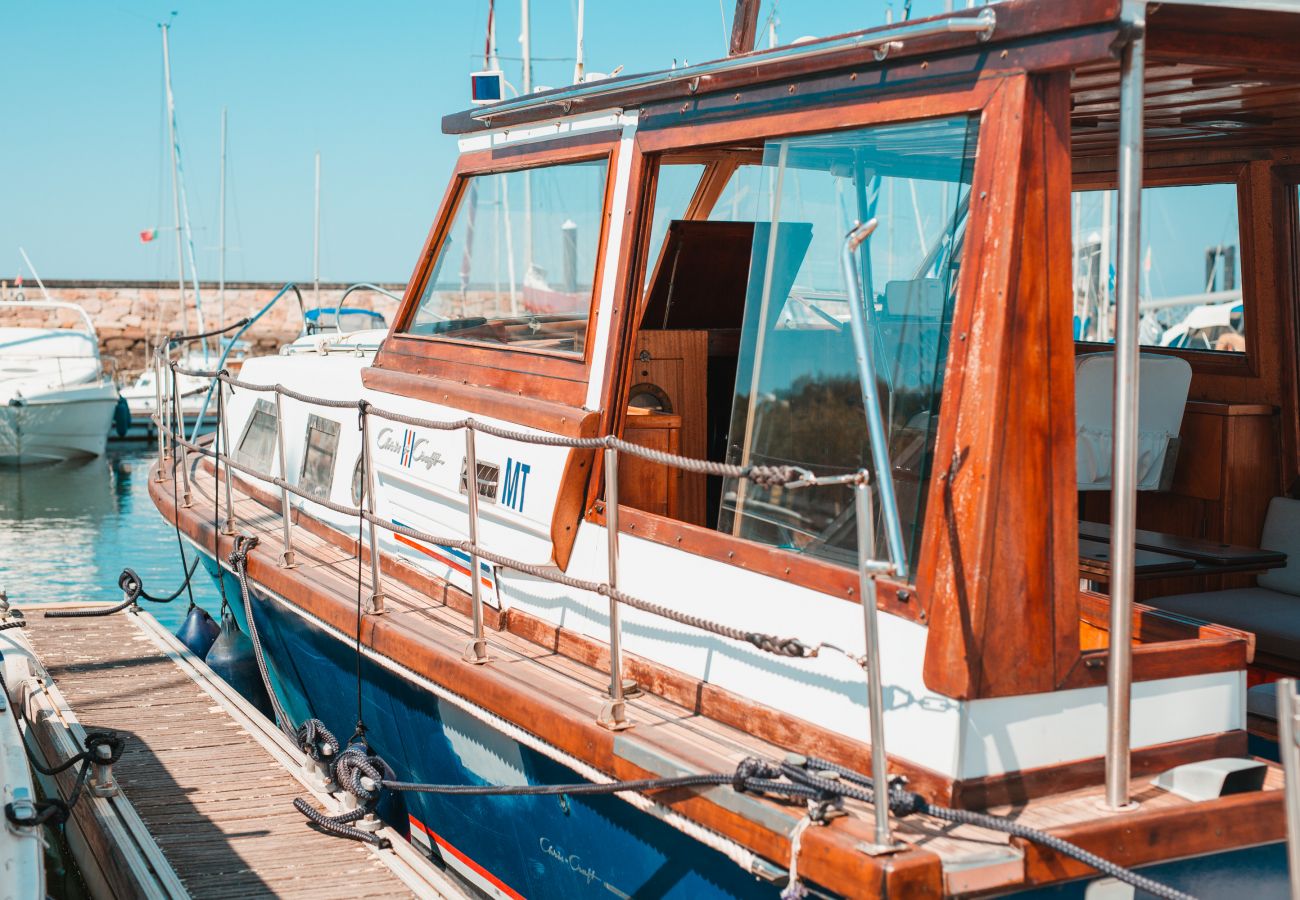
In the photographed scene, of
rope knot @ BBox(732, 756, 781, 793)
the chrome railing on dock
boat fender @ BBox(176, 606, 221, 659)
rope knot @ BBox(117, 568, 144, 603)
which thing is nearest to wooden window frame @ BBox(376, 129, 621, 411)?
the chrome railing on dock

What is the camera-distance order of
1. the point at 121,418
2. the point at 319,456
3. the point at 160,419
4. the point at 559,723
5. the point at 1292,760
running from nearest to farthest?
the point at 1292,760 < the point at 559,723 < the point at 319,456 < the point at 160,419 < the point at 121,418

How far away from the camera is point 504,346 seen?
16.1 feet

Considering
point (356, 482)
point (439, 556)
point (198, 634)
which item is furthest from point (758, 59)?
point (198, 634)

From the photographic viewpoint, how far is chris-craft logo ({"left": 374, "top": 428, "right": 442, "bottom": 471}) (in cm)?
504

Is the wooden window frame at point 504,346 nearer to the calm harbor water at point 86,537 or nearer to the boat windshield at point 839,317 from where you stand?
the boat windshield at point 839,317

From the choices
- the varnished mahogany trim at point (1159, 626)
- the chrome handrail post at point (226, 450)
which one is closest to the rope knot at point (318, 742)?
the chrome handrail post at point (226, 450)

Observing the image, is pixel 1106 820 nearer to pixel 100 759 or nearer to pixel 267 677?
pixel 100 759

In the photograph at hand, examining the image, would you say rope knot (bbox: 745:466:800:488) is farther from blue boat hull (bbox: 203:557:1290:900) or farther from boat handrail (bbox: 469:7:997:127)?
boat handrail (bbox: 469:7:997:127)

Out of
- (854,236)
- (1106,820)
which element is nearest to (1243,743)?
(1106,820)

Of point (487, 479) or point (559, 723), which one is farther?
point (487, 479)

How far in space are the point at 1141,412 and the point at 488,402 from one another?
2469mm

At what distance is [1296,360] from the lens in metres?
5.00

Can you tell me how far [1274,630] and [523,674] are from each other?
7.98 ft

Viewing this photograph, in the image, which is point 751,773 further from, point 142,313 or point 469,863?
point 142,313
